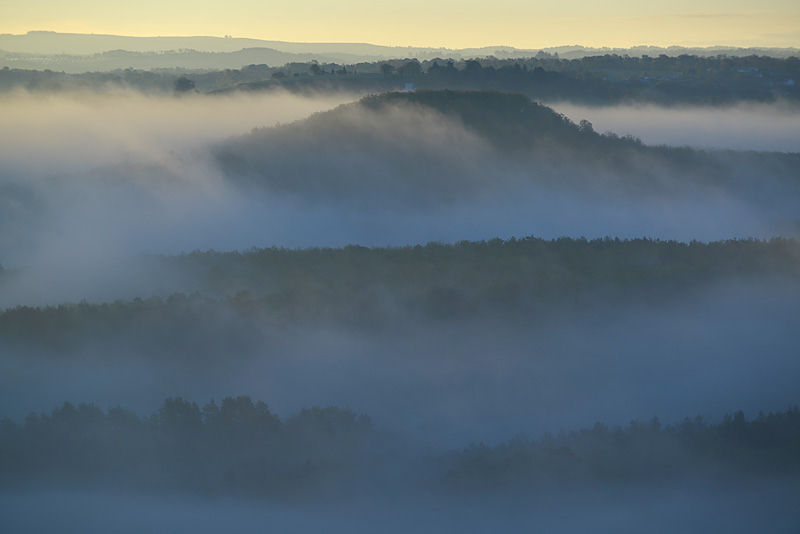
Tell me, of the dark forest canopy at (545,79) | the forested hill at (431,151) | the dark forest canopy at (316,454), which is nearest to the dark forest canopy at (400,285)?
the dark forest canopy at (316,454)

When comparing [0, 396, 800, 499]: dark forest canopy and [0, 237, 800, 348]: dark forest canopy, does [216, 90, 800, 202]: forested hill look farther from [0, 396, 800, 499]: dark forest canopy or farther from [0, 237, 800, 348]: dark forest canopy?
[0, 396, 800, 499]: dark forest canopy

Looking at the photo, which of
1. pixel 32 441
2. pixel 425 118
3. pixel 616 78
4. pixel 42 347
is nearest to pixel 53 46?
pixel 425 118

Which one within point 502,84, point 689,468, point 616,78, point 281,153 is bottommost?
point 689,468

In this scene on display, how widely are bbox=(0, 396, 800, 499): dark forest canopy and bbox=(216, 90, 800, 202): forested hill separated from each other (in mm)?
39095

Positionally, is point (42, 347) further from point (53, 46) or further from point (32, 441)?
point (53, 46)

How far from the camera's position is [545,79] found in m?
86.8

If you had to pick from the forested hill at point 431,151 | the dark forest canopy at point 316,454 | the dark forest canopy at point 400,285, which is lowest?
the dark forest canopy at point 316,454

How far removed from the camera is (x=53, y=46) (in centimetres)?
9962

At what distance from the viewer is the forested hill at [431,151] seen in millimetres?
60500

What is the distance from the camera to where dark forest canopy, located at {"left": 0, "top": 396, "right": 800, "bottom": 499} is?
20344mm

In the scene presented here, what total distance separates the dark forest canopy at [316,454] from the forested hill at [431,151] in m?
39.1

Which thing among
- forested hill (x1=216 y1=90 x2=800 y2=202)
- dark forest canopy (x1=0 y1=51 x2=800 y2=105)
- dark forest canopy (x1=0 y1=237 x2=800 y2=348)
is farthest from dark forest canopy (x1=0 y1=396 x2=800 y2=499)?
dark forest canopy (x1=0 y1=51 x2=800 y2=105)

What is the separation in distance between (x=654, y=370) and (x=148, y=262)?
24529 mm

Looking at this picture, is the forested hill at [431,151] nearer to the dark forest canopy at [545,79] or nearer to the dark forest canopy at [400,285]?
the dark forest canopy at [545,79]
